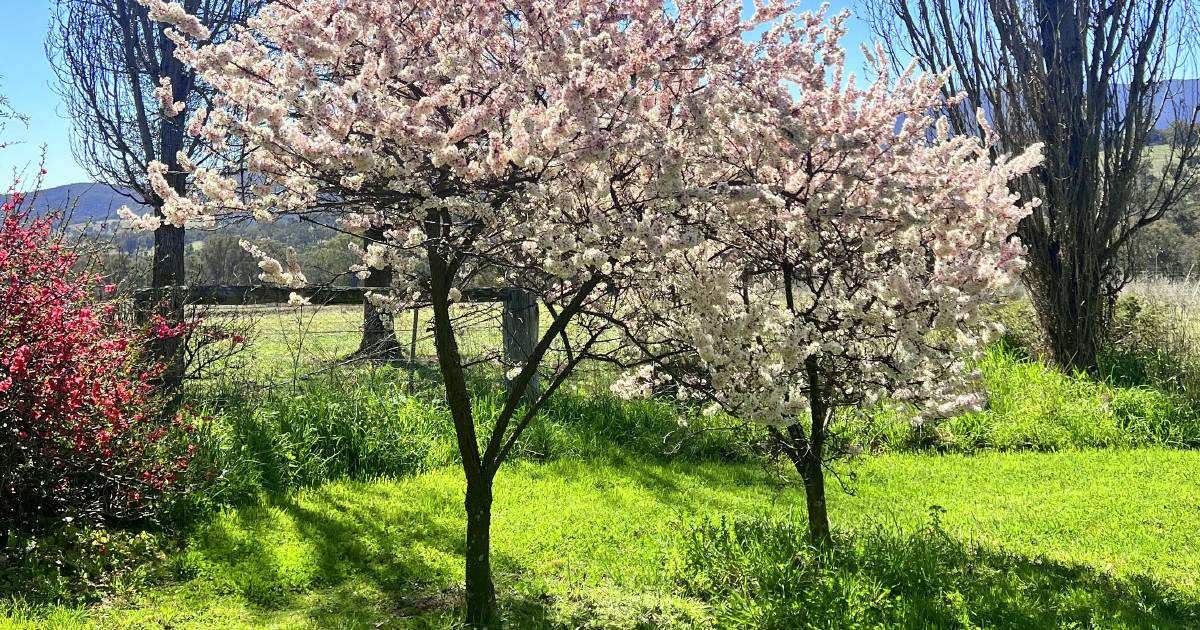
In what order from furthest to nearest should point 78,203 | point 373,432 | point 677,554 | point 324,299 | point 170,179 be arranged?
point 170,179
point 324,299
point 373,432
point 78,203
point 677,554

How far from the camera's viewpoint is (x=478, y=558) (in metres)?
4.00

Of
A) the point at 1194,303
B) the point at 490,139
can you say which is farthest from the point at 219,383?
the point at 1194,303

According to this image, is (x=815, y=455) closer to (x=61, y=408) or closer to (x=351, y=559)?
(x=351, y=559)

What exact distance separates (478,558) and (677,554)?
136cm

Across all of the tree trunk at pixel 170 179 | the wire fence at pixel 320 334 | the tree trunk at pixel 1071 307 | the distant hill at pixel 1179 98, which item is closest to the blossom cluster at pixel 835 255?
the wire fence at pixel 320 334

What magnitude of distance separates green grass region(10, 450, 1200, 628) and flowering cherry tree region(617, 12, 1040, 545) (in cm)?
61

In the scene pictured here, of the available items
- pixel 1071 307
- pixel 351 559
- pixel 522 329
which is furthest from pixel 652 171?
pixel 1071 307

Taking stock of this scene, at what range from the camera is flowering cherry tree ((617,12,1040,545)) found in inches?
141

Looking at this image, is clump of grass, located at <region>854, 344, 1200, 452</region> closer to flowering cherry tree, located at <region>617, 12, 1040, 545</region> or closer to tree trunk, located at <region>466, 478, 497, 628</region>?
flowering cherry tree, located at <region>617, 12, 1040, 545</region>

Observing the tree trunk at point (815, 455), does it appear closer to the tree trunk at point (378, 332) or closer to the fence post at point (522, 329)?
the fence post at point (522, 329)

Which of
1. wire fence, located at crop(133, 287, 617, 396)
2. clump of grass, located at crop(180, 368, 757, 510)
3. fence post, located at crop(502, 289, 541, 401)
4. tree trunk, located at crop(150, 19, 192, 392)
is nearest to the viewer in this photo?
clump of grass, located at crop(180, 368, 757, 510)

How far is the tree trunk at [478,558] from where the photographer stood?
13.1 feet

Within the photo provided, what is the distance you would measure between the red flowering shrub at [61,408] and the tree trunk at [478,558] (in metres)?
2.18

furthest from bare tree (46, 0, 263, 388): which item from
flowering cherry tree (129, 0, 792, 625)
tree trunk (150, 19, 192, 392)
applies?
flowering cherry tree (129, 0, 792, 625)
